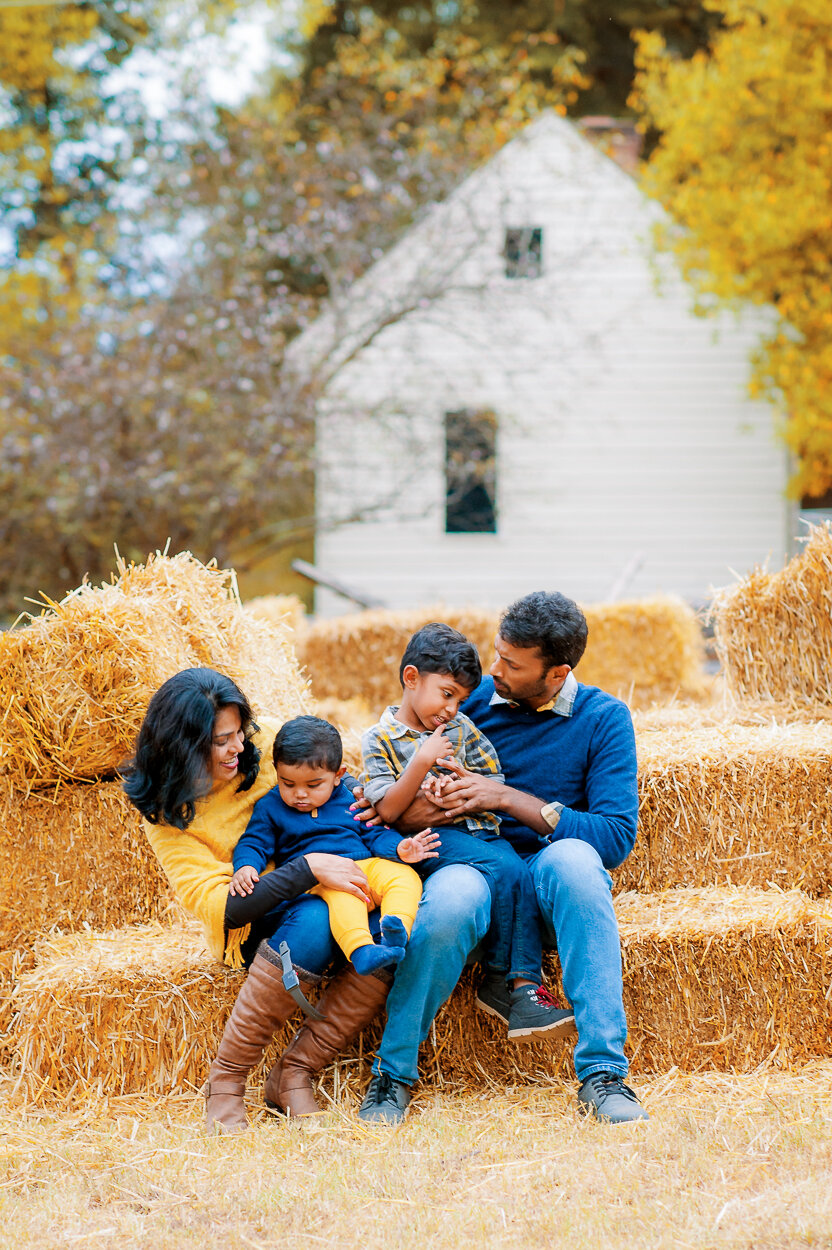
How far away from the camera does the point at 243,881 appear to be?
295cm

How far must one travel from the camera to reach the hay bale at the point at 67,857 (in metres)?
3.69

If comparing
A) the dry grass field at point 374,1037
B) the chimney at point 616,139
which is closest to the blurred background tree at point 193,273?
the chimney at point 616,139

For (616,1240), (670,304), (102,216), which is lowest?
(616,1240)

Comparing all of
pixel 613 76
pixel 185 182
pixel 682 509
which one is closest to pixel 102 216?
pixel 185 182

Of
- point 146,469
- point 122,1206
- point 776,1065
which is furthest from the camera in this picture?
point 146,469

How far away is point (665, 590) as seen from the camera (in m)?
14.0

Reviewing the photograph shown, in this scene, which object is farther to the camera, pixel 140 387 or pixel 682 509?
pixel 682 509

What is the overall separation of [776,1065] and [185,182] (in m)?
12.5

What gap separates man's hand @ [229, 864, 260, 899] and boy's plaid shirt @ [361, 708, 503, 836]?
402 mm

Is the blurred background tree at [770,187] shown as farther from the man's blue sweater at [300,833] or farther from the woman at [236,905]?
the woman at [236,905]

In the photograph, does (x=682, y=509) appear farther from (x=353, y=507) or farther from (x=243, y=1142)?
(x=243, y=1142)

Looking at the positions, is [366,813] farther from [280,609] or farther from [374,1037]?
[280,609]

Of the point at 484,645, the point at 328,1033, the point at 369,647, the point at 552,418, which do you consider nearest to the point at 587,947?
the point at 328,1033

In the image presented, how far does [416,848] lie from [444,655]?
1.78 ft
